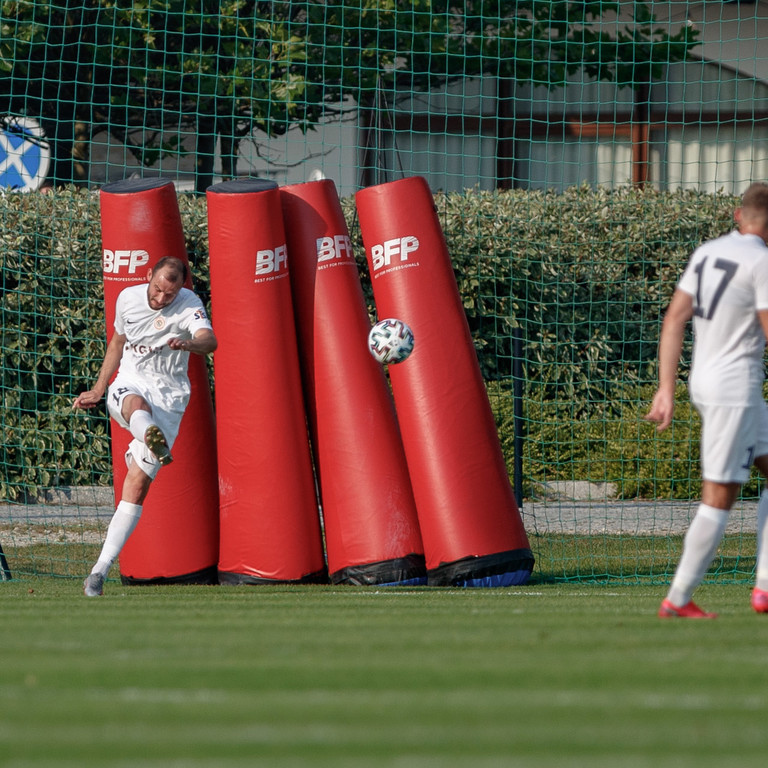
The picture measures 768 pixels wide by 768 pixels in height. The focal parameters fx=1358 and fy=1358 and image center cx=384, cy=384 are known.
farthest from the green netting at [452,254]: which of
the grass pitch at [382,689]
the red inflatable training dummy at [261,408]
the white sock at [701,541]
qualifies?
the grass pitch at [382,689]

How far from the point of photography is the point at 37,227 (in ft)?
40.0

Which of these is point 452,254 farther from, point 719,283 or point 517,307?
point 719,283

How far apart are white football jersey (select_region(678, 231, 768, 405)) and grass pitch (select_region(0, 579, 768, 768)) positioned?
3.43 ft

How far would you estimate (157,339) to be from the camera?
860 cm

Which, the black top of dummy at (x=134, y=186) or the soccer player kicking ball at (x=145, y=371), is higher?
the black top of dummy at (x=134, y=186)

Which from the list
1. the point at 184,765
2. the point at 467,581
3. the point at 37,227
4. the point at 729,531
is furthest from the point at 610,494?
the point at 184,765

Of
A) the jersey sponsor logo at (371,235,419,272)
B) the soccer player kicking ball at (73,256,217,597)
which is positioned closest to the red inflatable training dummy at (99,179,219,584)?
the soccer player kicking ball at (73,256,217,597)

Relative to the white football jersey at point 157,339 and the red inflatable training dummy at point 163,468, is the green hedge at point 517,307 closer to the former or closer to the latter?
the red inflatable training dummy at point 163,468

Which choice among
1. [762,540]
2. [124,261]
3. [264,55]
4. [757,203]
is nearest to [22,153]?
[264,55]

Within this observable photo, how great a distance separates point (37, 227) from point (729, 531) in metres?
6.82

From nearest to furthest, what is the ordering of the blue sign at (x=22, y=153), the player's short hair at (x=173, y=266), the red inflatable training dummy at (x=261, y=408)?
the player's short hair at (x=173, y=266) → the red inflatable training dummy at (x=261, y=408) → the blue sign at (x=22, y=153)

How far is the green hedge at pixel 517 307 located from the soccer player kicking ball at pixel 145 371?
3.47m

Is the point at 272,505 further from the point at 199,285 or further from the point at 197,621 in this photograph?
the point at 199,285

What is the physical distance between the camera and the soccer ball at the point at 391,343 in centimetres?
891
